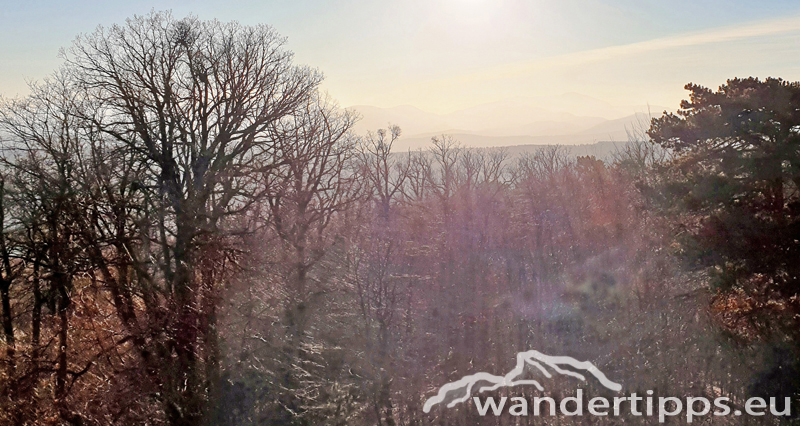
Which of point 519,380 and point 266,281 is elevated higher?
point 266,281

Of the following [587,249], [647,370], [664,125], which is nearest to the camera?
[664,125]

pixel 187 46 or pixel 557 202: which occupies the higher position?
pixel 187 46

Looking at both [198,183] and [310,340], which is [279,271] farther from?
[198,183]

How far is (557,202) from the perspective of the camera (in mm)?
37000

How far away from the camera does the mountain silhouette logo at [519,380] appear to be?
13.4m

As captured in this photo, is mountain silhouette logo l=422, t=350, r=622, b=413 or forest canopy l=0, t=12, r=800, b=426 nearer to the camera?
forest canopy l=0, t=12, r=800, b=426

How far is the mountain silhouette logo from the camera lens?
1338 centimetres

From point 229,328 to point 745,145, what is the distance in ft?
46.4

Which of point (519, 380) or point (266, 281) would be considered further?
point (266, 281)

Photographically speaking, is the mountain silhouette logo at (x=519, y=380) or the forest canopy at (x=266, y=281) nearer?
the forest canopy at (x=266, y=281)

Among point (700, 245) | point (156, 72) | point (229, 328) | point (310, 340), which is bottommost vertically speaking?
point (310, 340)

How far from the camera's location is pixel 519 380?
1400cm

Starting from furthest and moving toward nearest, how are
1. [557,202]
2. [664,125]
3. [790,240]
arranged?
[557,202] < [664,125] < [790,240]

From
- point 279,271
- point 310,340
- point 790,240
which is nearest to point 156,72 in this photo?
point 279,271
